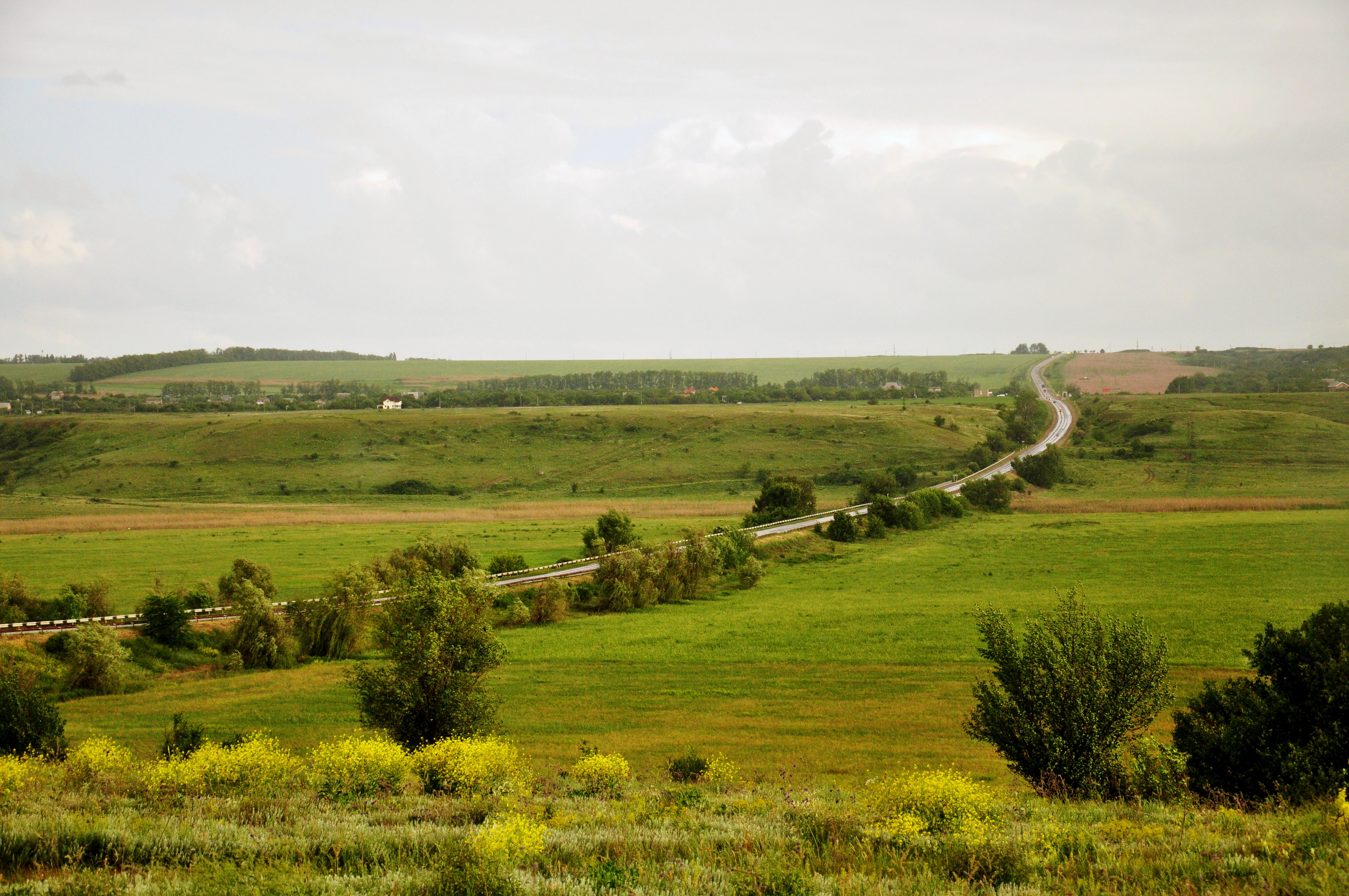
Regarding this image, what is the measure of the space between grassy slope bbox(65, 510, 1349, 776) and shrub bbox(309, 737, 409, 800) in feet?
25.0

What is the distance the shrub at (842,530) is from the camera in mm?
76938

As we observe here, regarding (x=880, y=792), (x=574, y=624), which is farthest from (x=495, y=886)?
(x=574, y=624)

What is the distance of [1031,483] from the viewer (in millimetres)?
108375

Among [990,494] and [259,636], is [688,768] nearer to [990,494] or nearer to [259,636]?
[259,636]

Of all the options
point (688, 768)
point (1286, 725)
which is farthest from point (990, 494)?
point (688, 768)

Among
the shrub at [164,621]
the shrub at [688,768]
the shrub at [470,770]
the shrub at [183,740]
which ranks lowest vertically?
the shrub at [164,621]

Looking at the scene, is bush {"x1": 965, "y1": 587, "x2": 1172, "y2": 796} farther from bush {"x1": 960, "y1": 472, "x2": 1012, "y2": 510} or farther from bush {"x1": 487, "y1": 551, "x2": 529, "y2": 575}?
bush {"x1": 960, "y1": 472, "x2": 1012, "y2": 510}

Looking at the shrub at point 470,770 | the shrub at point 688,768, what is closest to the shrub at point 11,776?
the shrub at point 470,770

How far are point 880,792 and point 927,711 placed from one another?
17494 mm

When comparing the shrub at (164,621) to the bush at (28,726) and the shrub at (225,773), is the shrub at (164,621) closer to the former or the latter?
the bush at (28,726)

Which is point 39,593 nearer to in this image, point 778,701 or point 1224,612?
point 778,701

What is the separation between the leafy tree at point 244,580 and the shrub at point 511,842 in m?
41.7

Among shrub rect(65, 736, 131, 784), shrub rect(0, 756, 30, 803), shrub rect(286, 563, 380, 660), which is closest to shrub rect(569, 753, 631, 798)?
shrub rect(65, 736, 131, 784)

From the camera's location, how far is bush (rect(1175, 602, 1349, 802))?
17.1 m
